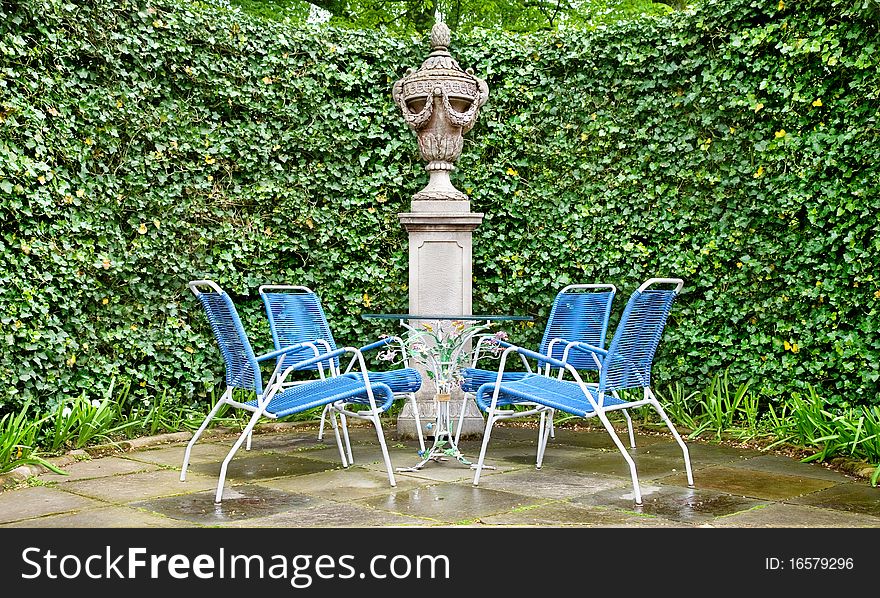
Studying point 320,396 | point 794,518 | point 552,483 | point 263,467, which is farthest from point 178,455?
point 794,518

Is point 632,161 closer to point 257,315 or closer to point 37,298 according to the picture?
point 257,315

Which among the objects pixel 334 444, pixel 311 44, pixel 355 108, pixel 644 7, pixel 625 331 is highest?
pixel 644 7

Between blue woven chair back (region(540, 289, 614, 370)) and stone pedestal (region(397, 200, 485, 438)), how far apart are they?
659mm

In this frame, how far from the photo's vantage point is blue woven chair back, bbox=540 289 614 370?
5090 millimetres

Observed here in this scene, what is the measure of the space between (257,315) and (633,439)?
9.24ft

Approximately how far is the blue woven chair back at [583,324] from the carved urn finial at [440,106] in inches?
40.8

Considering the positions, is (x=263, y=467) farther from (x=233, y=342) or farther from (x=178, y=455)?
(x=233, y=342)

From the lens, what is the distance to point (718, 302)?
5500 millimetres

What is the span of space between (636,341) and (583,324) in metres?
1.45

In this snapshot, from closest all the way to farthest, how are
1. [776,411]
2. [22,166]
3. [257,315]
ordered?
[22,166], [776,411], [257,315]

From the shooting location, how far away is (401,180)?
6.16 meters

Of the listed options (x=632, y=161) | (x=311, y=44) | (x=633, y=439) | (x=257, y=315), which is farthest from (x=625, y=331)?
(x=311, y=44)

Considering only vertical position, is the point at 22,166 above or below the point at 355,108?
below

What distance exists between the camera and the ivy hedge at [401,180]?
4645mm
